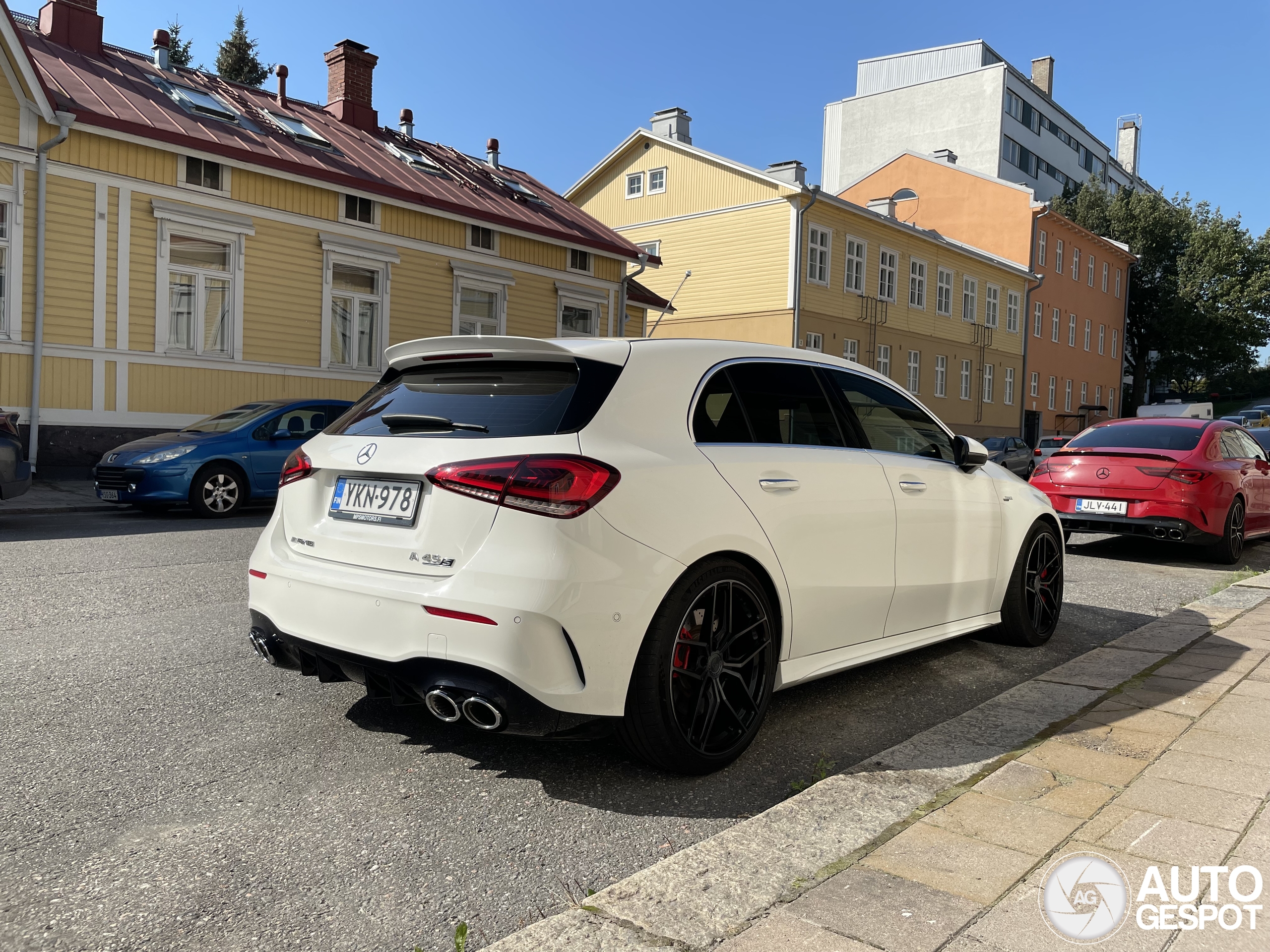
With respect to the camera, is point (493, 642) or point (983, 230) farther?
point (983, 230)

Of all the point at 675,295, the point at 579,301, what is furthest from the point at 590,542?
the point at 675,295

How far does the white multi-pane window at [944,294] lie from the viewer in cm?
3841

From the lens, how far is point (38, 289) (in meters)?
14.9

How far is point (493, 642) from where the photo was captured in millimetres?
3176

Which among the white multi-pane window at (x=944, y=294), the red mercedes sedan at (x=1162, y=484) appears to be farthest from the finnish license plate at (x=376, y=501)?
the white multi-pane window at (x=944, y=294)

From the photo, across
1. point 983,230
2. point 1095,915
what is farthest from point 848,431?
point 983,230

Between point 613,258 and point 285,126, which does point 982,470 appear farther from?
point 613,258

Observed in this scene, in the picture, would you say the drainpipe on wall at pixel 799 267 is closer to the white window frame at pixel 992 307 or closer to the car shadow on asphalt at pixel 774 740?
the white window frame at pixel 992 307

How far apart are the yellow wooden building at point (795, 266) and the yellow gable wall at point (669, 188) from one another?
0.15 ft

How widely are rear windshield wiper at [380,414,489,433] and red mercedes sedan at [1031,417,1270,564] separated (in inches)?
301

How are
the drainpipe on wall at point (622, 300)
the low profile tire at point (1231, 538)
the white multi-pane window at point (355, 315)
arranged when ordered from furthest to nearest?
the drainpipe on wall at point (622, 300)
the white multi-pane window at point (355, 315)
the low profile tire at point (1231, 538)

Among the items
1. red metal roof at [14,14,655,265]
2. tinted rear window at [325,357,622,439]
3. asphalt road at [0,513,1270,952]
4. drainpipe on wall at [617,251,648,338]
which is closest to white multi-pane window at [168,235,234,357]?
red metal roof at [14,14,655,265]

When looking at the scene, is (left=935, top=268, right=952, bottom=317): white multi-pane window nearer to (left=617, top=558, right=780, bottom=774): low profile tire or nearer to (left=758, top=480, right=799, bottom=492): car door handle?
(left=758, top=480, right=799, bottom=492): car door handle

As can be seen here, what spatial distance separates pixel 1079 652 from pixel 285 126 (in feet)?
58.6
